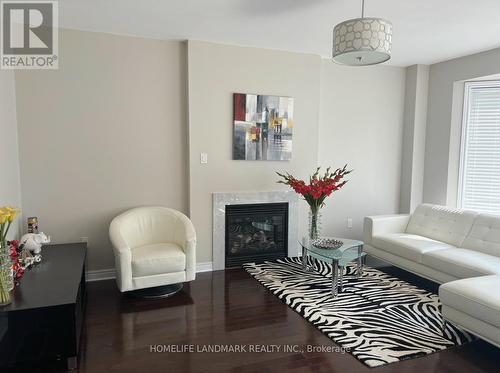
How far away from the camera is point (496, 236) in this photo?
11.1 feet

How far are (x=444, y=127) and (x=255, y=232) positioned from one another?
2865 mm

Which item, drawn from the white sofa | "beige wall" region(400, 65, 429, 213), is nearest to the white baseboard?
the white sofa

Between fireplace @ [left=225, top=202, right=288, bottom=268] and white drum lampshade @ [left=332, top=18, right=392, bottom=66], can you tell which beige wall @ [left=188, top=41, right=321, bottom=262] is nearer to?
fireplace @ [left=225, top=202, right=288, bottom=268]

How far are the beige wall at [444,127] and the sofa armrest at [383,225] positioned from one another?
79 cm

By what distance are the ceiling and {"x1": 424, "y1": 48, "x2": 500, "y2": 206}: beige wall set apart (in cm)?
44

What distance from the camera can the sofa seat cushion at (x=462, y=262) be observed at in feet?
9.57

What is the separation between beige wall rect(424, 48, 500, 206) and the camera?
4.45 m

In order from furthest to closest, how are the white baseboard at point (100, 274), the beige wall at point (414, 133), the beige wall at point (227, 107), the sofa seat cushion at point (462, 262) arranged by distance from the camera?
the beige wall at point (414, 133) < the beige wall at point (227, 107) < the white baseboard at point (100, 274) < the sofa seat cushion at point (462, 262)

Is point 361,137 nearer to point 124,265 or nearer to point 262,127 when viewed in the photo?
point 262,127

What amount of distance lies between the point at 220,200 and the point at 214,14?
1943 mm

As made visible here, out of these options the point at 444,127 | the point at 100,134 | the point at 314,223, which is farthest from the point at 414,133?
the point at 100,134

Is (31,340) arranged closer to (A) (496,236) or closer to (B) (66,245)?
(B) (66,245)

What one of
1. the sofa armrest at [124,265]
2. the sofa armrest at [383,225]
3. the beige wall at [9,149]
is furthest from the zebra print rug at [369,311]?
the beige wall at [9,149]

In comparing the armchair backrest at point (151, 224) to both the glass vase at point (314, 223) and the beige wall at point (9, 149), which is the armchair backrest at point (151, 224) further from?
the glass vase at point (314, 223)
